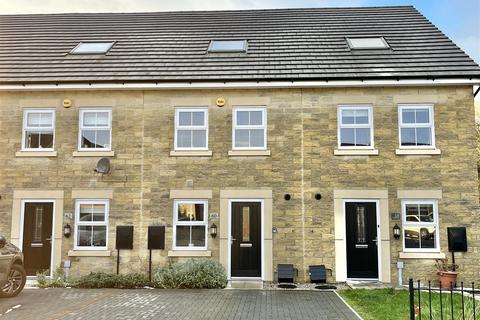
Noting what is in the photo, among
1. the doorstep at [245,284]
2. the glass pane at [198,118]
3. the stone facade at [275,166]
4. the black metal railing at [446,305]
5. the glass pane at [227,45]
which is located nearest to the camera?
the black metal railing at [446,305]

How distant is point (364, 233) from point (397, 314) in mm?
4319

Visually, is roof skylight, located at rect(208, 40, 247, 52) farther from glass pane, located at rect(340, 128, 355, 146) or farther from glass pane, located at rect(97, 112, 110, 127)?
glass pane, located at rect(340, 128, 355, 146)

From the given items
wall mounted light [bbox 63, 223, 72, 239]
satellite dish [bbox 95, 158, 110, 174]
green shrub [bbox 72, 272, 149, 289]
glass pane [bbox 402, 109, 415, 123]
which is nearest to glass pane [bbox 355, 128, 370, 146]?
glass pane [bbox 402, 109, 415, 123]

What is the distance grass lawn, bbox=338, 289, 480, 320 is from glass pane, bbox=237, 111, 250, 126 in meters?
5.34

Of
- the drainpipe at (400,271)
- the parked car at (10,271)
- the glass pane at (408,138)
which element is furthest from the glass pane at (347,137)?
the parked car at (10,271)

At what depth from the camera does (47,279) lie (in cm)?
1293

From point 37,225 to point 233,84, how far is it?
696 centimetres

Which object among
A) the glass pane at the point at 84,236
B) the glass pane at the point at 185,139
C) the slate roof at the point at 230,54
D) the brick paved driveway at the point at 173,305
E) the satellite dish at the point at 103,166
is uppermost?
the slate roof at the point at 230,54

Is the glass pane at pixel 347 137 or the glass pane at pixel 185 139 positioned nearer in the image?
the glass pane at pixel 347 137

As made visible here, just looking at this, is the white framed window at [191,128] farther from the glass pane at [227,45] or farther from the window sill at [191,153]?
the glass pane at [227,45]

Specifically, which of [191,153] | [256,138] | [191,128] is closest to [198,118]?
[191,128]

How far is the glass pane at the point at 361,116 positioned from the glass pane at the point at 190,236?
5.39 meters

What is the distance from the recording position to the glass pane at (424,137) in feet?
43.5

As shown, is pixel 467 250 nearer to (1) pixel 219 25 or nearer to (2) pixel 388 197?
(2) pixel 388 197
